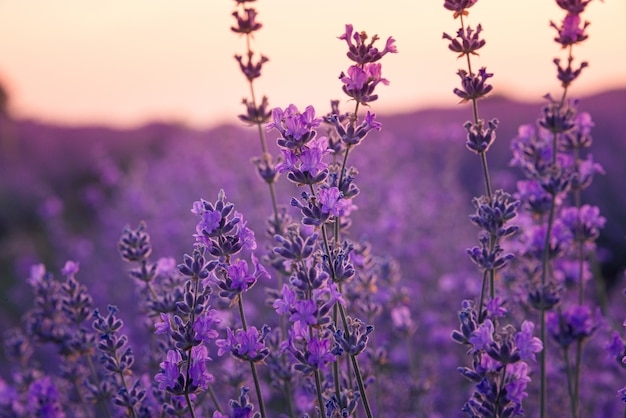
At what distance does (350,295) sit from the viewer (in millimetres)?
2627

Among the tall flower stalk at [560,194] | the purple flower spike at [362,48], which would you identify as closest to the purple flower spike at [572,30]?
the tall flower stalk at [560,194]

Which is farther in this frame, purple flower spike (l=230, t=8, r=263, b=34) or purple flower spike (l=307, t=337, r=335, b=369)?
purple flower spike (l=230, t=8, r=263, b=34)

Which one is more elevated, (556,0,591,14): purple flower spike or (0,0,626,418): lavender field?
(556,0,591,14): purple flower spike

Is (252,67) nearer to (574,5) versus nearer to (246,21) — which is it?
(246,21)

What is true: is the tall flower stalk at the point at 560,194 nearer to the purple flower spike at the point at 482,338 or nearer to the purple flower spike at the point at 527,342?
the purple flower spike at the point at 527,342

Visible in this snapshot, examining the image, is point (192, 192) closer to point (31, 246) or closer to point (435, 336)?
point (31, 246)

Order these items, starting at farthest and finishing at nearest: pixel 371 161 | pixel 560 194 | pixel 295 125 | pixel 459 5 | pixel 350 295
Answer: pixel 371 161, pixel 350 295, pixel 560 194, pixel 459 5, pixel 295 125

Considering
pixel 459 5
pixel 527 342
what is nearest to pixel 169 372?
pixel 527 342

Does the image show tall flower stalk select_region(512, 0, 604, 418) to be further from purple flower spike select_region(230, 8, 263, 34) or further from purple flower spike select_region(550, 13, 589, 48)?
purple flower spike select_region(230, 8, 263, 34)

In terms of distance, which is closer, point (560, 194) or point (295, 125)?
point (295, 125)

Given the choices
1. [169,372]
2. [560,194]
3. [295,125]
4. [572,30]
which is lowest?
[169,372]

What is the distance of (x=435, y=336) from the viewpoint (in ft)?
13.5

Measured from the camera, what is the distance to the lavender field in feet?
5.56

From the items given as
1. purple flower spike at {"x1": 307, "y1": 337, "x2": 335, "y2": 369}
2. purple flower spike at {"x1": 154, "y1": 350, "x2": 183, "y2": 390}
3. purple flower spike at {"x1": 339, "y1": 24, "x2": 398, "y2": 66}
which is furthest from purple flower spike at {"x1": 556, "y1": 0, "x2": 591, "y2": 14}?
purple flower spike at {"x1": 154, "y1": 350, "x2": 183, "y2": 390}
